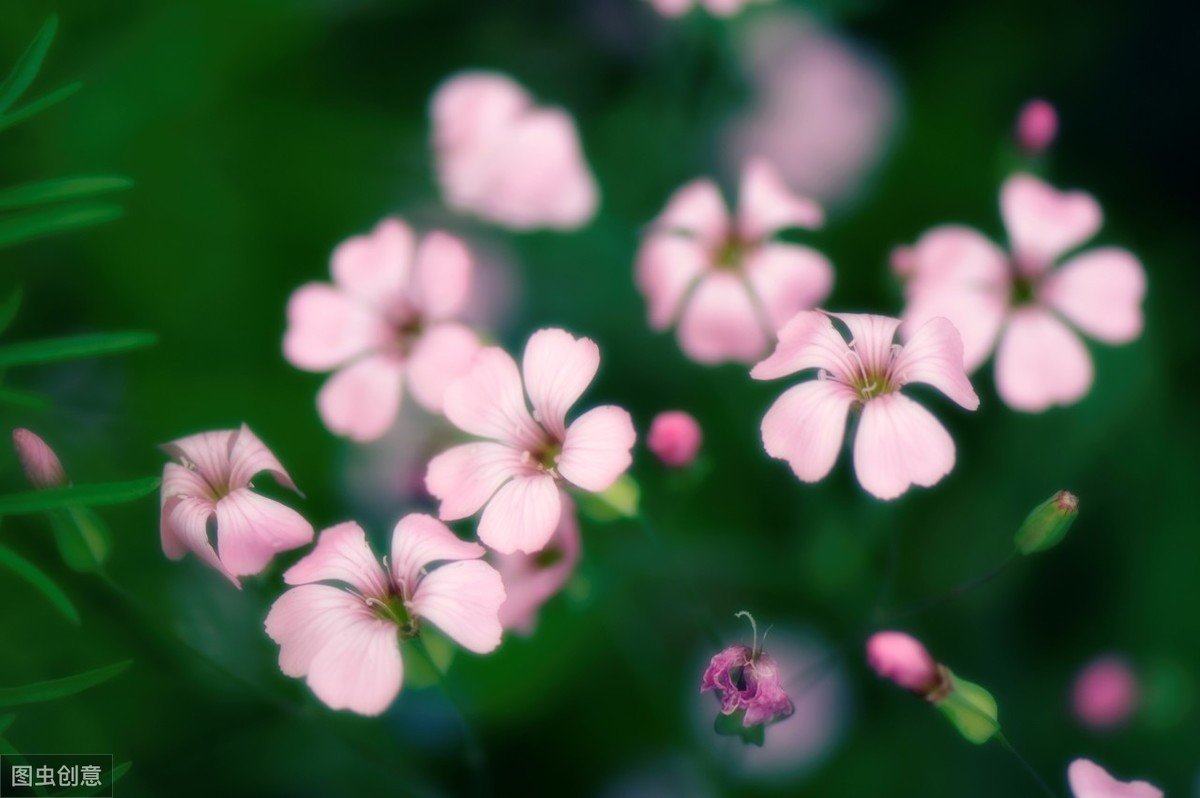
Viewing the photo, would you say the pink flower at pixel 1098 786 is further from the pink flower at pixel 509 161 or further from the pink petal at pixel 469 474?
the pink flower at pixel 509 161

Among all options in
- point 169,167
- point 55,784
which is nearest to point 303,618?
point 55,784

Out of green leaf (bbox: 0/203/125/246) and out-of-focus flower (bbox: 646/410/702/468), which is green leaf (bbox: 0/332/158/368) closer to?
green leaf (bbox: 0/203/125/246)

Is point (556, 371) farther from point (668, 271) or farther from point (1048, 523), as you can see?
point (1048, 523)

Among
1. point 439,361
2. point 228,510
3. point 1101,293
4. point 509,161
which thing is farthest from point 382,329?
point 1101,293

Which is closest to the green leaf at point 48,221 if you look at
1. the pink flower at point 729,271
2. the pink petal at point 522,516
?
the pink petal at point 522,516

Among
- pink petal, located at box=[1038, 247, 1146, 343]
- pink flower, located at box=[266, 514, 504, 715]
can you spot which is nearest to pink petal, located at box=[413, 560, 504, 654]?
pink flower, located at box=[266, 514, 504, 715]
